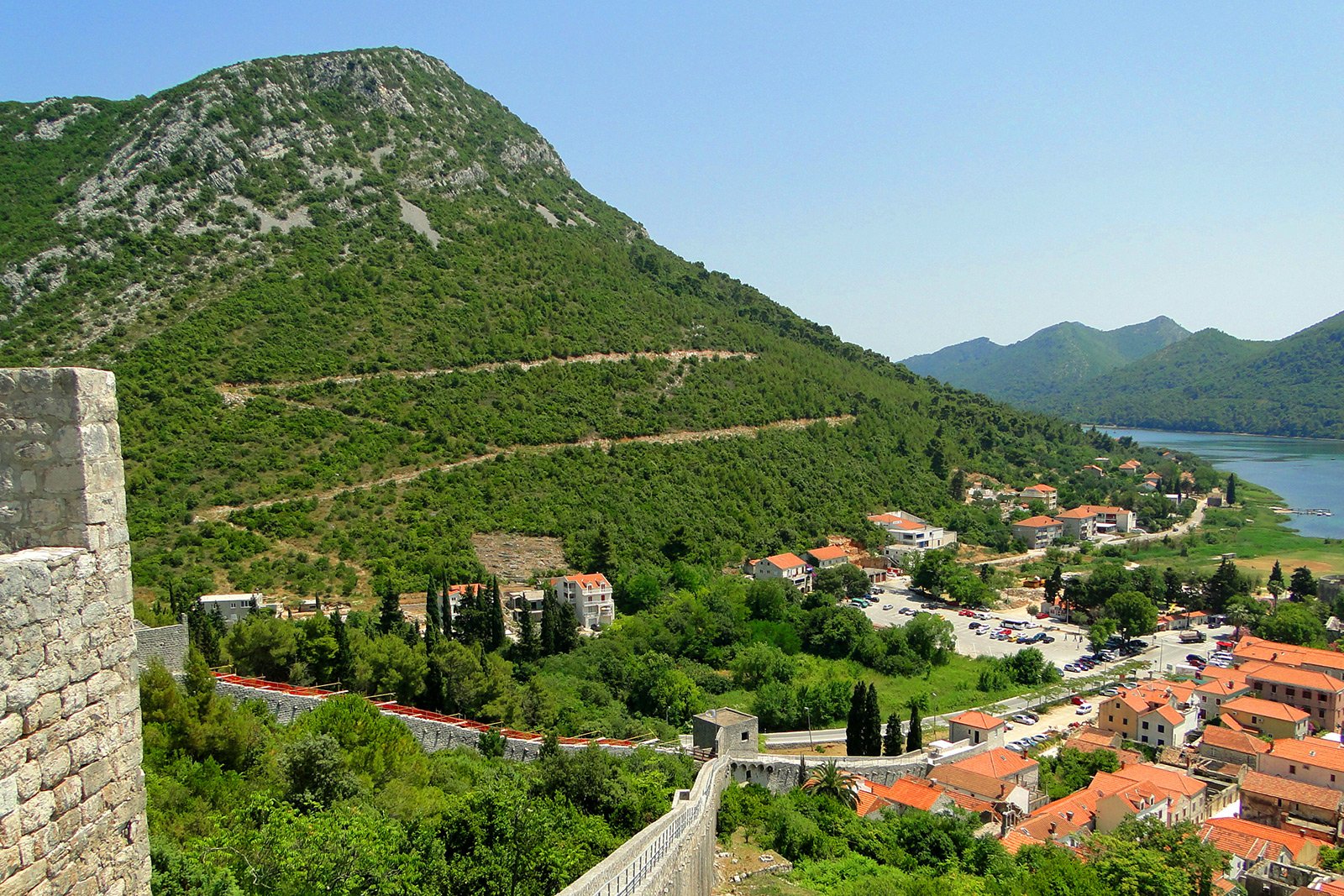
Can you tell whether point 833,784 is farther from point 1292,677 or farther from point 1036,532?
point 1036,532

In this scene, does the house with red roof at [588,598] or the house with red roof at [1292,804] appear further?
the house with red roof at [588,598]

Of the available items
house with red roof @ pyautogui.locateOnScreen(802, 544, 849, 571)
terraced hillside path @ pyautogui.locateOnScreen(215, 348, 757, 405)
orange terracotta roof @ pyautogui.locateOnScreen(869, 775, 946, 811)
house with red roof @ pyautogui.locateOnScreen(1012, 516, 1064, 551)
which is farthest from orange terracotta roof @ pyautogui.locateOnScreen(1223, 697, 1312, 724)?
terraced hillside path @ pyautogui.locateOnScreen(215, 348, 757, 405)

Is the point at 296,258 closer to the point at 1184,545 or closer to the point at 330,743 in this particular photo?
the point at 330,743

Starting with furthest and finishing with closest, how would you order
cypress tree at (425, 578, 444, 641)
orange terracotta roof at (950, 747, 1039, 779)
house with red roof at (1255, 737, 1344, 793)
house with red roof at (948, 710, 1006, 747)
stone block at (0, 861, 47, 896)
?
house with red roof at (948, 710, 1006, 747) → cypress tree at (425, 578, 444, 641) → house with red roof at (1255, 737, 1344, 793) → orange terracotta roof at (950, 747, 1039, 779) → stone block at (0, 861, 47, 896)

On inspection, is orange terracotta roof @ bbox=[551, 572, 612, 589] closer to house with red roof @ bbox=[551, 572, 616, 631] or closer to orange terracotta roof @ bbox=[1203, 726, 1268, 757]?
house with red roof @ bbox=[551, 572, 616, 631]

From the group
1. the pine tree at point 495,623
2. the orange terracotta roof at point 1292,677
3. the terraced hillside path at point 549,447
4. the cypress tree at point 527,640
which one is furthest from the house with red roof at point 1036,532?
the pine tree at point 495,623

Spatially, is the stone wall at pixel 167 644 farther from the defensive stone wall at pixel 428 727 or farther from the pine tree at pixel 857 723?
the pine tree at pixel 857 723
